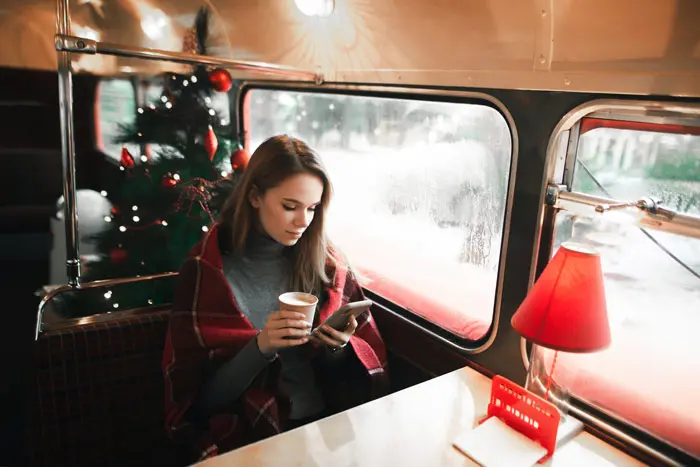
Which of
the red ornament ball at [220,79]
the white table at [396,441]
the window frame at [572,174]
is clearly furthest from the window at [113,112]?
the window frame at [572,174]

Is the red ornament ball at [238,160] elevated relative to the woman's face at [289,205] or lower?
elevated

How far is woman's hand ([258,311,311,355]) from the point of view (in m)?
1.62

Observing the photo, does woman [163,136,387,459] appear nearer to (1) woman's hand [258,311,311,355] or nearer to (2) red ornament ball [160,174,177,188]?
(1) woman's hand [258,311,311,355]

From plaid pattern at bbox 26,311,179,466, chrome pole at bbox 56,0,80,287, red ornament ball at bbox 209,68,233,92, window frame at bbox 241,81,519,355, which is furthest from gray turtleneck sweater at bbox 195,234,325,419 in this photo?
red ornament ball at bbox 209,68,233,92

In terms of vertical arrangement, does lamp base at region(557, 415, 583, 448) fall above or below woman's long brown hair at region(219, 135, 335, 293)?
below

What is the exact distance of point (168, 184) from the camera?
2.76m

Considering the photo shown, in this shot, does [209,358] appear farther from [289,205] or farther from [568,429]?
[568,429]

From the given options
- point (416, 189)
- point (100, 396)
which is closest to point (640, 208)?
point (416, 189)

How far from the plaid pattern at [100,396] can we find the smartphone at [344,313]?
34.2 inches

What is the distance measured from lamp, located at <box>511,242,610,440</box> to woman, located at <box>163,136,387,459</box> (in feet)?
2.31

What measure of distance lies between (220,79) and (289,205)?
1.14 meters

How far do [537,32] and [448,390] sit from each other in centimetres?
122

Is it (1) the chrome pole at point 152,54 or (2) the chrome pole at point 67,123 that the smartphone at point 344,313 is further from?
(1) the chrome pole at point 152,54

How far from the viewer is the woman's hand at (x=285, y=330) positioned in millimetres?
1617
